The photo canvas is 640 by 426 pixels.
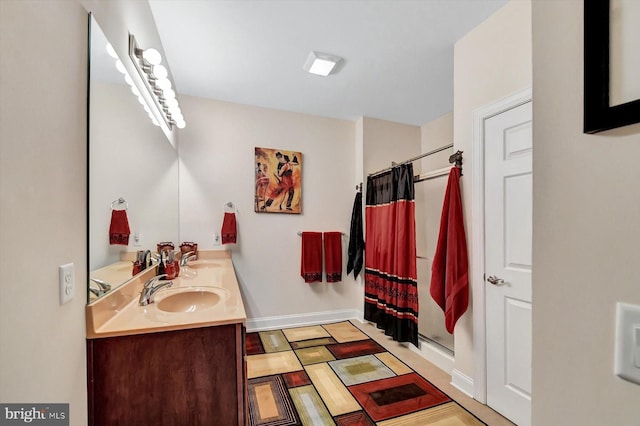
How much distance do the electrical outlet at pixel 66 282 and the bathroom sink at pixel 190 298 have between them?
2.18 feet

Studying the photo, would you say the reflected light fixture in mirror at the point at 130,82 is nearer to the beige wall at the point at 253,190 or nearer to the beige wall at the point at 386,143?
the beige wall at the point at 253,190

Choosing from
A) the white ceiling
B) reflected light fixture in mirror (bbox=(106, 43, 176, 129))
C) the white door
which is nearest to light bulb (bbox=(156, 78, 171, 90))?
reflected light fixture in mirror (bbox=(106, 43, 176, 129))

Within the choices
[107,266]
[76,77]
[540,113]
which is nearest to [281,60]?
[76,77]

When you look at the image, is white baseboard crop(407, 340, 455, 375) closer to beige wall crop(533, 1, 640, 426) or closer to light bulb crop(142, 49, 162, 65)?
beige wall crop(533, 1, 640, 426)

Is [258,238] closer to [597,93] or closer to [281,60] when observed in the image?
[281,60]

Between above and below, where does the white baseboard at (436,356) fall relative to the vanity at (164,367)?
below

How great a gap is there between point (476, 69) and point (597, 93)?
1800 millimetres

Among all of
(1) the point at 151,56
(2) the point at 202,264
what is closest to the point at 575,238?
(1) the point at 151,56

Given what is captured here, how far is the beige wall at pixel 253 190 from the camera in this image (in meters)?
2.96

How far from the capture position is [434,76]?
2.53 meters

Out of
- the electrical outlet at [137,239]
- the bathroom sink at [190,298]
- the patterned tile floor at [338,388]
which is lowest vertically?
the patterned tile floor at [338,388]

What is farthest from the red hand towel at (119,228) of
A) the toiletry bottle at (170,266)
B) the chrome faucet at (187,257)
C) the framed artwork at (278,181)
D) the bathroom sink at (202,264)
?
the framed artwork at (278,181)

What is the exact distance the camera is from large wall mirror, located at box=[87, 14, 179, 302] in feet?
3.68

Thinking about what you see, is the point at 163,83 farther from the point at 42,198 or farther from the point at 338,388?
the point at 338,388
